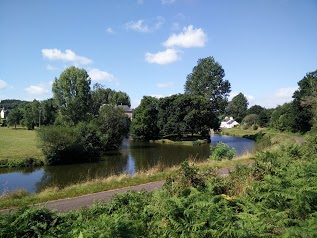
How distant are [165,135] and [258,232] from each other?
61.2m

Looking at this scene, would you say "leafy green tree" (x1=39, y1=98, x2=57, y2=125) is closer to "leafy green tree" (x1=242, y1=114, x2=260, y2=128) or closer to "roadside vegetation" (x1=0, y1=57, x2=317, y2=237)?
"roadside vegetation" (x1=0, y1=57, x2=317, y2=237)

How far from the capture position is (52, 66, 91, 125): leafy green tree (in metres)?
54.8

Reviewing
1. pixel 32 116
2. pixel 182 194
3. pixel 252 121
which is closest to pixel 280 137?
pixel 182 194

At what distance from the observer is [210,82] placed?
234 ft

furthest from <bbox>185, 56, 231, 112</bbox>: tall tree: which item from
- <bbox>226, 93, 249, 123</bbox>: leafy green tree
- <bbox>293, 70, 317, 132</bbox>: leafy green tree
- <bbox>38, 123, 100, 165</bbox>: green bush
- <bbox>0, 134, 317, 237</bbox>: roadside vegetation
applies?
<bbox>226, 93, 249, 123</bbox>: leafy green tree

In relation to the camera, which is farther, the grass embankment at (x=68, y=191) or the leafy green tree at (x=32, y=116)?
the leafy green tree at (x=32, y=116)

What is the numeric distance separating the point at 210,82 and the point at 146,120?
68.7 ft

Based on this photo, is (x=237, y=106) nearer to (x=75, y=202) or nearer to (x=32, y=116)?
(x=32, y=116)

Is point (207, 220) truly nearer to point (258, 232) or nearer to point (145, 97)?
point (258, 232)

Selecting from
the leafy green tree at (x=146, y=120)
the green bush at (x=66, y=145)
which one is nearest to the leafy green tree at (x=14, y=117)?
the leafy green tree at (x=146, y=120)

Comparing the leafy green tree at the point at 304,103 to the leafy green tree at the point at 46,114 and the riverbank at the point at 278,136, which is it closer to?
the riverbank at the point at 278,136

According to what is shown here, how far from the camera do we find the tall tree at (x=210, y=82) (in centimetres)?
7050

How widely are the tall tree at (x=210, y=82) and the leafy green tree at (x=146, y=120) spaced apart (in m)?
13.1

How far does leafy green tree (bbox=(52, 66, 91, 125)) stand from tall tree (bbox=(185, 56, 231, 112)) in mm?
29906
